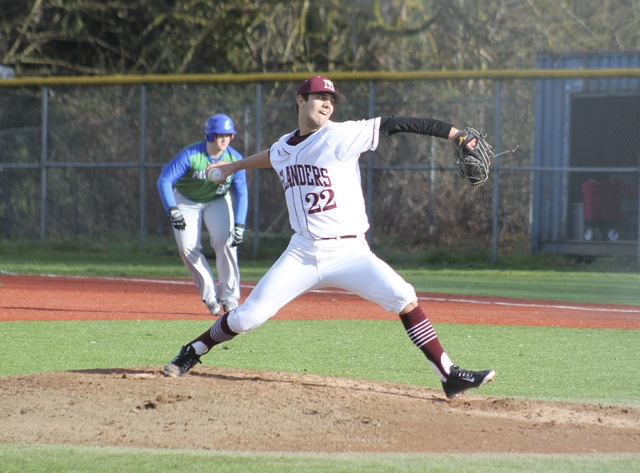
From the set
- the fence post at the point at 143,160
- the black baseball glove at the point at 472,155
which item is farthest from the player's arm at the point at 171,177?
the fence post at the point at 143,160

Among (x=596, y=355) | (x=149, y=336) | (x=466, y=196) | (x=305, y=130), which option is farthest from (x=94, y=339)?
(x=466, y=196)

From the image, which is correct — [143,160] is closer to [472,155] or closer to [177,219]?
[177,219]

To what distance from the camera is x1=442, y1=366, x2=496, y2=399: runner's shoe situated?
Answer: 595 centimetres

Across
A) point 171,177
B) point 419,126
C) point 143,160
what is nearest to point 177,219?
point 171,177

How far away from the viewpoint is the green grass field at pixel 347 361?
15.3ft

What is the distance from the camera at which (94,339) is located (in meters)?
8.90

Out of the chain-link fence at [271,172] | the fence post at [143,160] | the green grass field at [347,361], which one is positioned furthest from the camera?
the fence post at [143,160]

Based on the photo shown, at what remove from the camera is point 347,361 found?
7891 millimetres

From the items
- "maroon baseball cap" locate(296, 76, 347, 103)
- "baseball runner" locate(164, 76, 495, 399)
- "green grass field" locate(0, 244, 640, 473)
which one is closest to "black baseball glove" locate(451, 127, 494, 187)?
"baseball runner" locate(164, 76, 495, 399)

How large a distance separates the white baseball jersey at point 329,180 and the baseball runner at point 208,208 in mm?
3972

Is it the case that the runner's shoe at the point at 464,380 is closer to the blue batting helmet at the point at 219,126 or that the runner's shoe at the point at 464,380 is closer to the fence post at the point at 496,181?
the blue batting helmet at the point at 219,126

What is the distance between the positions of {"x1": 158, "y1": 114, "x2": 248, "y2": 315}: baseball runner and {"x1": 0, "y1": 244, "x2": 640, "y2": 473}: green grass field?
1.48ft

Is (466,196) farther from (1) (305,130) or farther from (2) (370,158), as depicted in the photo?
(1) (305,130)

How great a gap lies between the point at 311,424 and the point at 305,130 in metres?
1.83
